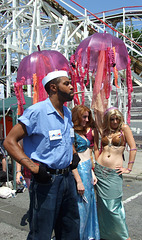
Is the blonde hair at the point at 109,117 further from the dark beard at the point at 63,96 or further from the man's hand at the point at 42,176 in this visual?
the man's hand at the point at 42,176

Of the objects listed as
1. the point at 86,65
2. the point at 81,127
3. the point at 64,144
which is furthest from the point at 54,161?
the point at 86,65

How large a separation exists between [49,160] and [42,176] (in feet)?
0.54

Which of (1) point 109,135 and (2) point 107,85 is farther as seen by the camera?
(2) point 107,85

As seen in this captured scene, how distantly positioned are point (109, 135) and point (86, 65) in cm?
145

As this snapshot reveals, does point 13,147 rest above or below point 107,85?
below

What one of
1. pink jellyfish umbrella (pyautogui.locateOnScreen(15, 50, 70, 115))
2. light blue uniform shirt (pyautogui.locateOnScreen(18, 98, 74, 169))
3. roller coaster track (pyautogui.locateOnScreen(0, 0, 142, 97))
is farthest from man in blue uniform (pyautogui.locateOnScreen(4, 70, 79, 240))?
roller coaster track (pyautogui.locateOnScreen(0, 0, 142, 97))

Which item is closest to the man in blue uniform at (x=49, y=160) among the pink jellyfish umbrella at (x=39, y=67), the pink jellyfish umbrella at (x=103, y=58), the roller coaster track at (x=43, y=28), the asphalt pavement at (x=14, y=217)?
the pink jellyfish umbrella at (x=103, y=58)

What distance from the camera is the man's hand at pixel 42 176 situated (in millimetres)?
2096

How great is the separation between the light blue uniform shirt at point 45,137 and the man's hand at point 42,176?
3.9 inches

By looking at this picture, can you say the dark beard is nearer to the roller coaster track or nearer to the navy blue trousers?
the navy blue trousers

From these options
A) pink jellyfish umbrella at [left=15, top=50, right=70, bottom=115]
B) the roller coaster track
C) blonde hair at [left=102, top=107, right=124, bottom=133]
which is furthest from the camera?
the roller coaster track

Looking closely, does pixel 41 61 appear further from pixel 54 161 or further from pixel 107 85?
pixel 54 161

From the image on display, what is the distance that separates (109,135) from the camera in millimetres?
3447

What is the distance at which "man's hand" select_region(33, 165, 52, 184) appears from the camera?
2.10 metres
